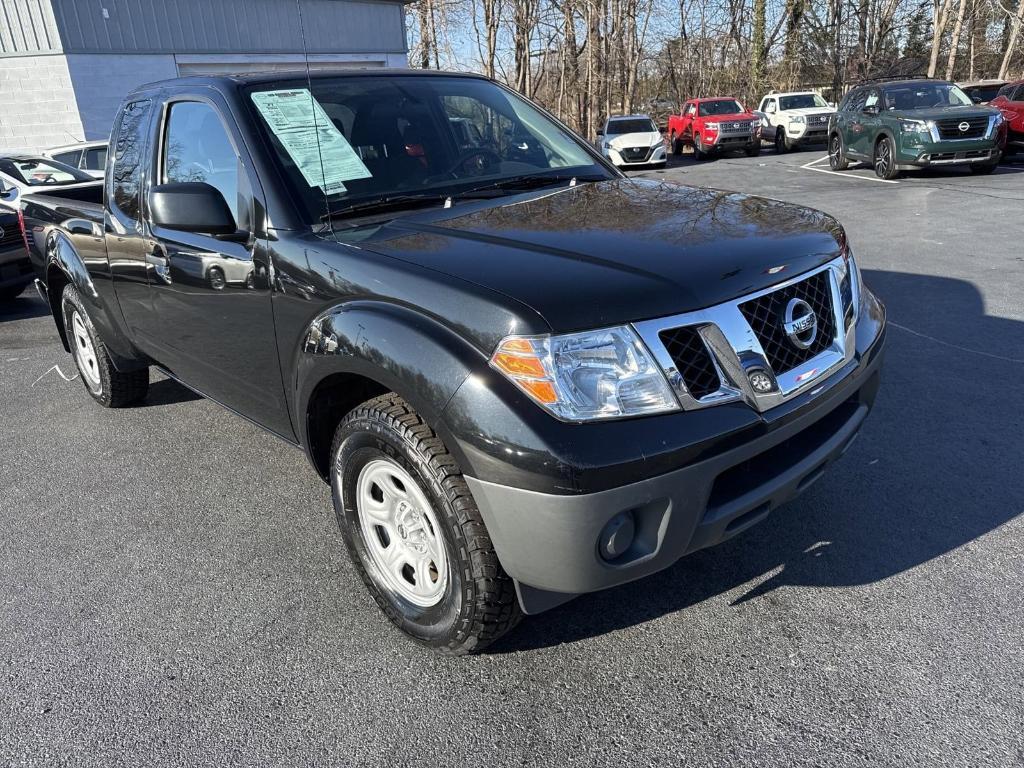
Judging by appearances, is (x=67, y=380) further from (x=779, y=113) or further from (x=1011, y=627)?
(x=779, y=113)

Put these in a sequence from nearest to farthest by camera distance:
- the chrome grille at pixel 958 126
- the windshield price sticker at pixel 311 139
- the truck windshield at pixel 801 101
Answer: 1. the windshield price sticker at pixel 311 139
2. the chrome grille at pixel 958 126
3. the truck windshield at pixel 801 101

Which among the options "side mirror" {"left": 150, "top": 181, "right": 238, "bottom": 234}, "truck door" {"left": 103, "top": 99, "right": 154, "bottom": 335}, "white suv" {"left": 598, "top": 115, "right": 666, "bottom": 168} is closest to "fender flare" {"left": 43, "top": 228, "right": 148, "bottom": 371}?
"truck door" {"left": 103, "top": 99, "right": 154, "bottom": 335}

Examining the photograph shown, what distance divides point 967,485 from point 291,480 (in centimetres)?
311

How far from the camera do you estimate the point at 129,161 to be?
3.93m

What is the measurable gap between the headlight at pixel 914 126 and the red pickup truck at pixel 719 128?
9.21 metres

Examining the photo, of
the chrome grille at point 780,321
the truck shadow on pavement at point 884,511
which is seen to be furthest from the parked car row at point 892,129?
the chrome grille at point 780,321

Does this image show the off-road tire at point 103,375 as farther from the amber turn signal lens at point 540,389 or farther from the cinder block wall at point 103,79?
the cinder block wall at point 103,79

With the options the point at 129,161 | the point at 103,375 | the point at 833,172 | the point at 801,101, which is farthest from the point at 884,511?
the point at 801,101

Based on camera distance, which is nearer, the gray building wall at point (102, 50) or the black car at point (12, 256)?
the black car at point (12, 256)

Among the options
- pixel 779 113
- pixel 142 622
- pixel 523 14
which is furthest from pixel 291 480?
pixel 523 14

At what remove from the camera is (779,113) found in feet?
78.5

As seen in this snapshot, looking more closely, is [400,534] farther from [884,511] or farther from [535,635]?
[884,511]

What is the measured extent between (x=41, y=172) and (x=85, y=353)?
7849mm

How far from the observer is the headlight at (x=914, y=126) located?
44.2ft
